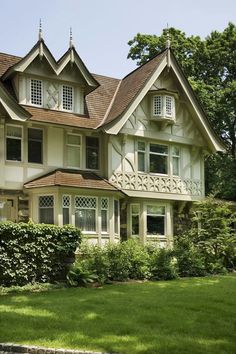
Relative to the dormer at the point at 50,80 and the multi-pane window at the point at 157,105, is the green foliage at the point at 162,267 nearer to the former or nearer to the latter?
the multi-pane window at the point at 157,105

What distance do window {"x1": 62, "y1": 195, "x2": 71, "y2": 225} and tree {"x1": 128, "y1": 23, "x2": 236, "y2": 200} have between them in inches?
652

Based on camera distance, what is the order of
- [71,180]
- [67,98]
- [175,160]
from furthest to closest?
[175,160] < [67,98] < [71,180]

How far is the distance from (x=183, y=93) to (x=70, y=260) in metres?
12.8

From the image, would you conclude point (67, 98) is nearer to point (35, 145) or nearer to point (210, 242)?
point (35, 145)

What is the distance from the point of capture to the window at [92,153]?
24.1m

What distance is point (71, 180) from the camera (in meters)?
22.0

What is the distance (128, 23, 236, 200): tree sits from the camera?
121 ft

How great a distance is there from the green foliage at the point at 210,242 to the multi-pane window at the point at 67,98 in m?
7.85

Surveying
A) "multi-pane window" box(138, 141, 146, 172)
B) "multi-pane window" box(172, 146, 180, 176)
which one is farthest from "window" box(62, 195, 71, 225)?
"multi-pane window" box(172, 146, 180, 176)

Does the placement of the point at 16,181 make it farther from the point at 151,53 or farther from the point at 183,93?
the point at 151,53

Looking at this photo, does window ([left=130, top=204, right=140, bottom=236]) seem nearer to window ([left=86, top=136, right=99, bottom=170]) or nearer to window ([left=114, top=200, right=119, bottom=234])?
window ([left=114, top=200, right=119, bottom=234])

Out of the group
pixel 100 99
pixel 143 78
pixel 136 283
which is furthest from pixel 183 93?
pixel 136 283

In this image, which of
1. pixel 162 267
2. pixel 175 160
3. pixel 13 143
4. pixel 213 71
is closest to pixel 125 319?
pixel 162 267

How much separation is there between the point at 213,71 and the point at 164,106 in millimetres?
16549
